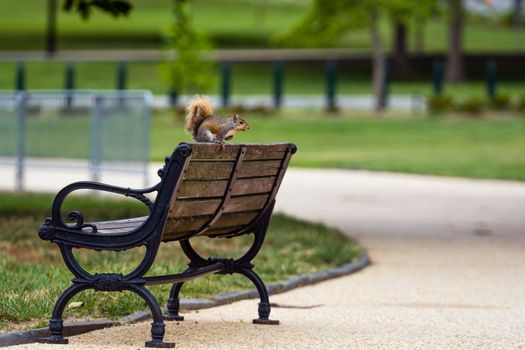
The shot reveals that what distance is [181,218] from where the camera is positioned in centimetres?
753

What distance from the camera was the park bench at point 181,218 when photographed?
7266mm

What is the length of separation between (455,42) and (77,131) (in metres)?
32.0

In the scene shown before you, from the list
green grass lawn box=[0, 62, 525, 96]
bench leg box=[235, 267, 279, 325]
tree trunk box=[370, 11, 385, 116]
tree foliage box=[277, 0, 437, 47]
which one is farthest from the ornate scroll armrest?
green grass lawn box=[0, 62, 525, 96]

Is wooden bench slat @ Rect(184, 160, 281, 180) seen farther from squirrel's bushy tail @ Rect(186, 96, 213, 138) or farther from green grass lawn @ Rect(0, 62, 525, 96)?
green grass lawn @ Rect(0, 62, 525, 96)

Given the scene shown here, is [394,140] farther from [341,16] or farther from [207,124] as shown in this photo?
[207,124]

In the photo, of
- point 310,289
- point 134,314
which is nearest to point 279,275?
point 310,289

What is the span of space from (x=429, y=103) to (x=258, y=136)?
6.82m

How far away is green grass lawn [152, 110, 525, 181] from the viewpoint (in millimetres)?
25047

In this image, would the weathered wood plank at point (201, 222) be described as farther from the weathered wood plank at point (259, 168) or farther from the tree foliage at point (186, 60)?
the tree foliage at point (186, 60)

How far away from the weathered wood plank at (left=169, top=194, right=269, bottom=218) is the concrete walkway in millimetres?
687

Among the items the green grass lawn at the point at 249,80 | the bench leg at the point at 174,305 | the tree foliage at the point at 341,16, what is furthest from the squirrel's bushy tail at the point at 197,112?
the green grass lawn at the point at 249,80

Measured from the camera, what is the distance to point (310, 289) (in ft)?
34.0

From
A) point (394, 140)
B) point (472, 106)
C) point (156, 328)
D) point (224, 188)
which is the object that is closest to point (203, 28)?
point (472, 106)

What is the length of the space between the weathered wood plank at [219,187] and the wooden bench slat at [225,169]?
31 millimetres
